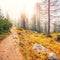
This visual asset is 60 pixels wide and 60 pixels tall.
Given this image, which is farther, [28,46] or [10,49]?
[28,46]

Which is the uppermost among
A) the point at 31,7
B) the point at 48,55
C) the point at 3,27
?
the point at 31,7

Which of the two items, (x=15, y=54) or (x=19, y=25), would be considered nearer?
(x=15, y=54)

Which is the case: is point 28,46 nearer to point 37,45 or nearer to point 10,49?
point 37,45

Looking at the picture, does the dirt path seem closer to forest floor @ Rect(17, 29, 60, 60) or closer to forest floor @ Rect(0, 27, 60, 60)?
forest floor @ Rect(0, 27, 60, 60)

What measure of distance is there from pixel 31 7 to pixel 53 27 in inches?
38.0

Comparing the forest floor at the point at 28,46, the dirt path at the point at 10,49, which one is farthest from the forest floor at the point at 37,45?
the dirt path at the point at 10,49

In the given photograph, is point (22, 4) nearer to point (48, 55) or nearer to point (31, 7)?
point (31, 7)

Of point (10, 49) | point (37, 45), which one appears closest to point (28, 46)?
point (37, 45)

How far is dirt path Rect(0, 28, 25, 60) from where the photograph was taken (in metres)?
5.02

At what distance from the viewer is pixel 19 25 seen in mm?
Result: 6789

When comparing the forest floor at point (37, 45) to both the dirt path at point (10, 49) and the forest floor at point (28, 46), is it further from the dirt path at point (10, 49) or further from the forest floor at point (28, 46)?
the dirt path at point (10, 49)

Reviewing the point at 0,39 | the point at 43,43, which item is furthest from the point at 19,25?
the point at 43,43

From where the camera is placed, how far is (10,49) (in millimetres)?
5488

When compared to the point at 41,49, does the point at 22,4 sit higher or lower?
higher
